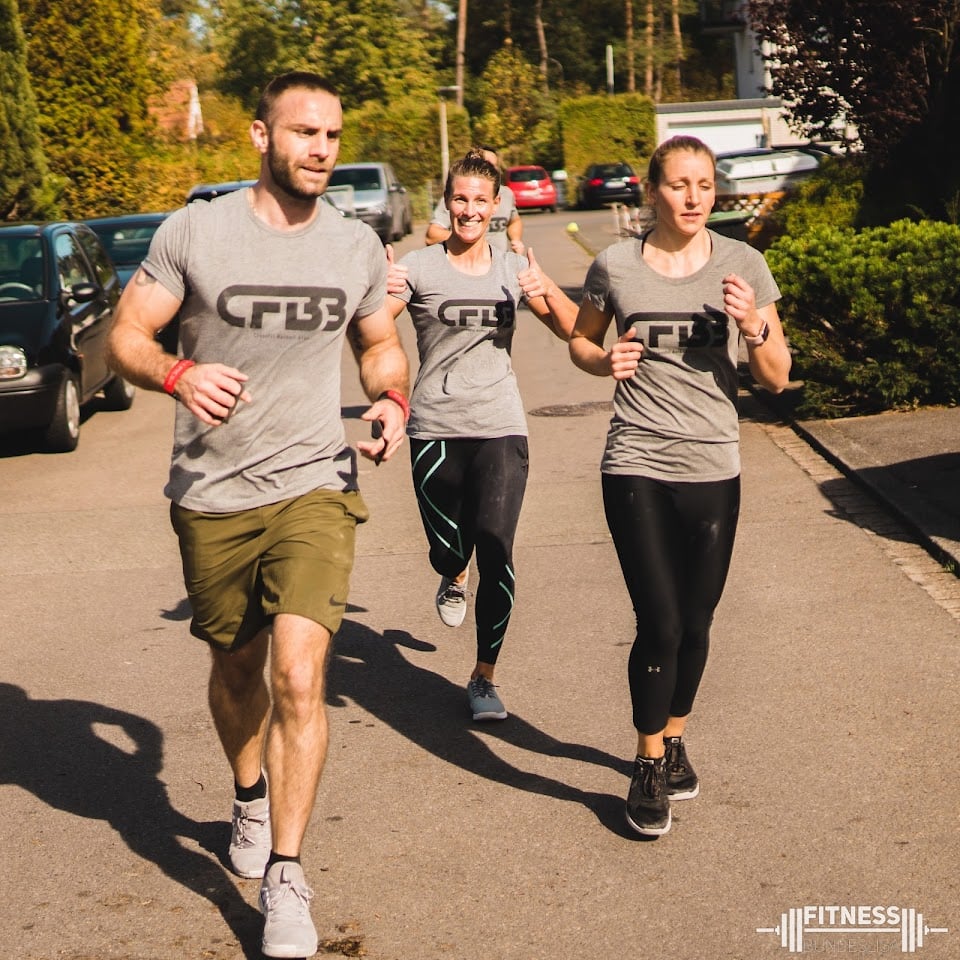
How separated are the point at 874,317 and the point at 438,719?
20.8 feet

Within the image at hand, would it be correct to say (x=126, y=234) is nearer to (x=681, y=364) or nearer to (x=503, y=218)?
(x=503, y=218)

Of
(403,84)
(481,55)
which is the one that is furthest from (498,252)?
(481,55)

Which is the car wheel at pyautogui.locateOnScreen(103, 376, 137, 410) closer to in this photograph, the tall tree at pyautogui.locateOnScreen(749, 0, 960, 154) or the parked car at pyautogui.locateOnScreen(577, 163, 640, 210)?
the tall tree at pyautogui.locateOnScreen(749, 0, 960, 154)

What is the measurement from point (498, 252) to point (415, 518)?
3.58 metres

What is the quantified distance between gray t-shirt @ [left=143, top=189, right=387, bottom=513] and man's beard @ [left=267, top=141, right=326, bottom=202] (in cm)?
11

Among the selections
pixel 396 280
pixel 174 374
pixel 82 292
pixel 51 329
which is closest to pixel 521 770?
pixel 396 280

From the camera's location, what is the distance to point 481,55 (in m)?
84.6

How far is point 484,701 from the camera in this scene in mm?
5848

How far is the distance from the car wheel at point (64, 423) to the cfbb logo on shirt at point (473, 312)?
6.85 m

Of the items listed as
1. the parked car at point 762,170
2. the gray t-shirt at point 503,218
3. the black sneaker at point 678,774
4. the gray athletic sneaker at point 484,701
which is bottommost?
the gray athletic sneaker at point 484,701

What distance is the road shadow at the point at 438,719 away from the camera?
514cm

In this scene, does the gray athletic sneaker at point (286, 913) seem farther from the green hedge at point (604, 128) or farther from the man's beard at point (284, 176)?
the green hedge at point (604, 128)

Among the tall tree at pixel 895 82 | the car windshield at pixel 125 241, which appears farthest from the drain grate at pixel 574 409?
Result: the car windshield at pixel 125 241

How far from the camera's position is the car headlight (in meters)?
11.9
